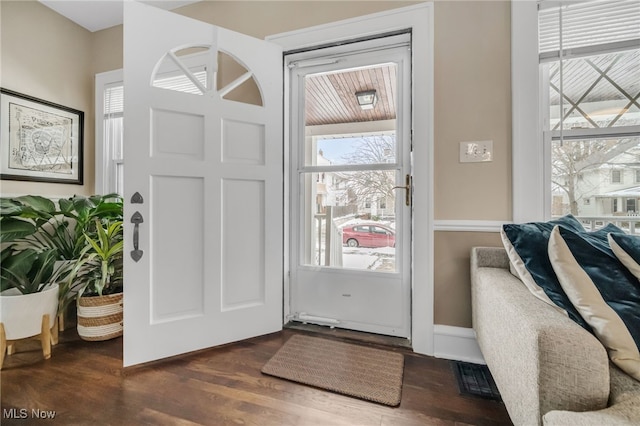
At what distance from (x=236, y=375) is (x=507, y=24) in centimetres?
255

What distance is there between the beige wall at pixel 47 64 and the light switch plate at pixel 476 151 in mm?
3236

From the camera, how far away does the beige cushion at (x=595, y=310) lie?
78 centimetres

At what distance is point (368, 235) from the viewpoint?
200 centimetres

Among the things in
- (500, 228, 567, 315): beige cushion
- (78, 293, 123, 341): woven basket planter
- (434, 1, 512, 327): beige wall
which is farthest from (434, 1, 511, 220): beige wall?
(78, 293, 123, 341): woven basket planter

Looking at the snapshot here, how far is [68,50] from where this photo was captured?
2443 millimetres

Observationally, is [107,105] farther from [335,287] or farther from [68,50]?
[335,287]

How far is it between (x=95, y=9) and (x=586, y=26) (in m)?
3.64

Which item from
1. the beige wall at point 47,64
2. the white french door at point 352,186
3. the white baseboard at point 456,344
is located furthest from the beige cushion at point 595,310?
the beige wall at point 47,64

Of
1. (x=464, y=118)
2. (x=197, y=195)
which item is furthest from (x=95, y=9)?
(x=464, y=118)

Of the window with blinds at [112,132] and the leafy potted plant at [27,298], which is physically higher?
the window with blinds at [112,132]

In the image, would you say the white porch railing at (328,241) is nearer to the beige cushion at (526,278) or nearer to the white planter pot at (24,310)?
the beige cushion at (526,278)

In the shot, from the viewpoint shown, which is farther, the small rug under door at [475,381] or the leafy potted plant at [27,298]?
the leafy potted plant at [27,298]

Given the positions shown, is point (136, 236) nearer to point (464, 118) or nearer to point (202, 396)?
point (202, 396)

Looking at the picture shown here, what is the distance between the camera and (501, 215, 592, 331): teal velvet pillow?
929 millimetres
